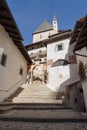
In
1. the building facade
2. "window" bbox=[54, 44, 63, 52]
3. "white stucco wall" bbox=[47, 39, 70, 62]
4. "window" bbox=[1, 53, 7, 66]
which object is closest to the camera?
the building facade

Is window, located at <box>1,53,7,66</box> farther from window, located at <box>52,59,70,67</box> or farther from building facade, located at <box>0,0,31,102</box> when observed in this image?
window, located at <box>52,59,70,67</box>

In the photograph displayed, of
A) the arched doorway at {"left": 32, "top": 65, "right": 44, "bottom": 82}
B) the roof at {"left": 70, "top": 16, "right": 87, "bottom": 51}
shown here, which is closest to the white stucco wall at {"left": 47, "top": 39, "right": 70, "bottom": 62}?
the arched doorway at {"left": 32, "top": 65, "right": 44, "bottom": 82}

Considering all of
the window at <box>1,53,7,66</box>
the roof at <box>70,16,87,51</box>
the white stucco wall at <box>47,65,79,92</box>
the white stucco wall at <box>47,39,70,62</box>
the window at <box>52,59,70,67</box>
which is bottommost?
the white stucco wall at <box>47,65,79,92</box>

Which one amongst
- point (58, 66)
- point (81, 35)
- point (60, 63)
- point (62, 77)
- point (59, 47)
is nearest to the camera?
point (81, 35)

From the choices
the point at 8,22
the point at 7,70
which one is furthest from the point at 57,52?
the point at 8,22

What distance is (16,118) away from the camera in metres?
3.02

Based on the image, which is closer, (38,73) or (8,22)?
(8,22)

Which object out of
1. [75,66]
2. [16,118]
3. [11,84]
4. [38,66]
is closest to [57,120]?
[16,118]

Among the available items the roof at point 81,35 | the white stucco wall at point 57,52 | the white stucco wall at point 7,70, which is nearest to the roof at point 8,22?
the white stucco wall at point 7,70

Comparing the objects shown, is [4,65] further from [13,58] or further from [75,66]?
[75,66]

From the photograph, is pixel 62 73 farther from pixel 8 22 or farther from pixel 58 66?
pixel 8 22

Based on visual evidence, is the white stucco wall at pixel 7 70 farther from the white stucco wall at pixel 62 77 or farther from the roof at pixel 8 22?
the white stucco wall at pixel 62 77

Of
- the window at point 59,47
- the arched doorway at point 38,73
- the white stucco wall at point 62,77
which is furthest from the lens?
the arched doorway at point 38,73

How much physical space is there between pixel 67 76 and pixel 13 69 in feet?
15.2
